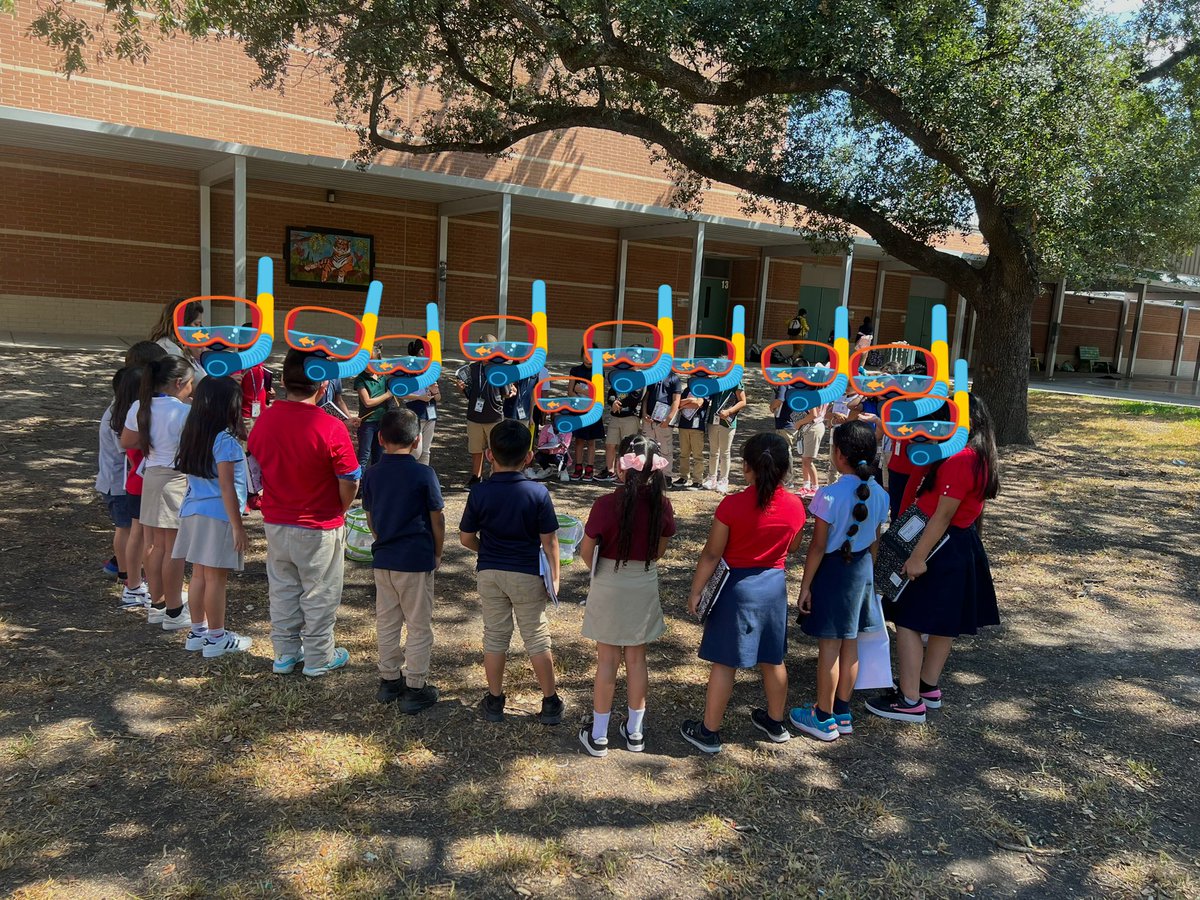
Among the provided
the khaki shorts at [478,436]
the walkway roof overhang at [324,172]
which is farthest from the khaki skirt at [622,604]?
the walkway roof overhang at [324,172]

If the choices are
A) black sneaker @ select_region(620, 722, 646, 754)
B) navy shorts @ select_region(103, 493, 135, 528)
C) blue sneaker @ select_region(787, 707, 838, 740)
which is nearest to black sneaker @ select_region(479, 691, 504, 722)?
black sneaker @ select_region(620, 722, 646, 754)

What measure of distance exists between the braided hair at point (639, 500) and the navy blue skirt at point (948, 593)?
150cm

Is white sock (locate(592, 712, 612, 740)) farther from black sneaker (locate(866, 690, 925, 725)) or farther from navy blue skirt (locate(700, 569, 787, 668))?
black sneaker (locate(866, 690, 925, 725))

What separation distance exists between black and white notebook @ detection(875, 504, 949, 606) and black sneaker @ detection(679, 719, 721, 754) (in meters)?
1.16

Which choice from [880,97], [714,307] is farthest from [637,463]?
[714,307]

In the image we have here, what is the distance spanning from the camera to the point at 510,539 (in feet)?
12.0

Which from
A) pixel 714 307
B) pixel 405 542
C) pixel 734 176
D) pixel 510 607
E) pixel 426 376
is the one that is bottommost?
pixel 510 607

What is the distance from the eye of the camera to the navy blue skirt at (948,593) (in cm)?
405

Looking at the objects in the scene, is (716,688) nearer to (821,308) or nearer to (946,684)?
(946,684)

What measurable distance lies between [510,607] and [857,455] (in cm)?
181

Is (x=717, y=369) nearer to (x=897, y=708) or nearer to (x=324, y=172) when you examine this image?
(x=897, y=708)

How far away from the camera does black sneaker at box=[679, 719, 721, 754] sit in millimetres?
3793

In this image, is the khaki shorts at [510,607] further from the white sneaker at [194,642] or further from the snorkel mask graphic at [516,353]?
the white sneaker at [194,642]

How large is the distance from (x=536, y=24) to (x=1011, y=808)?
8.17 meters
